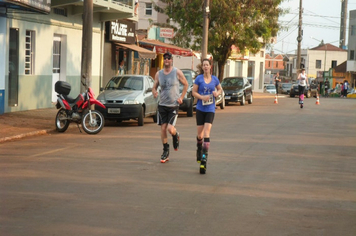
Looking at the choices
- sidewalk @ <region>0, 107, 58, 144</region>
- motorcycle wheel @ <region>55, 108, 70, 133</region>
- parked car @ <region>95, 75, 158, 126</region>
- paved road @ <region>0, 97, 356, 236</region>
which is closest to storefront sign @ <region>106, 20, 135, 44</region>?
sidewalk @ <region>0, 107, 58, 144</region>

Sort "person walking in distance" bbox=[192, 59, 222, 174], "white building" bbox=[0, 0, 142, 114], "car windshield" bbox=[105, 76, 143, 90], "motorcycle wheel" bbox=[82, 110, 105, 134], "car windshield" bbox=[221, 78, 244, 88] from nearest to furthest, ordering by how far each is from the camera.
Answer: "person walking in distance" bbox=[192, 59, 222, 174] → "motorcycle wheel" bbox=[82, 110, 105, 134] → "car windshield" bbox=[105, 76, 143, 90] → "white building" bbox=[0, 0, 142, 114] → "car windshield" bbox=[221, 78, 244, 88]

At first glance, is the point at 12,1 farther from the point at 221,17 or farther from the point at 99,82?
the point at 221,17

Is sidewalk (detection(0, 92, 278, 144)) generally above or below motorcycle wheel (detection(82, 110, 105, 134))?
below

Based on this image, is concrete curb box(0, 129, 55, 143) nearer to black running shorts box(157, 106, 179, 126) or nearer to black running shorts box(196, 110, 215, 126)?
black running shorts box(157, 106, 179, 126)

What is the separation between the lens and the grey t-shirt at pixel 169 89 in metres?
10.9

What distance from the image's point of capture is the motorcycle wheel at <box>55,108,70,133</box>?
15762 millimetres

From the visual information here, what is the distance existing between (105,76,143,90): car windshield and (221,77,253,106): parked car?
483 inches

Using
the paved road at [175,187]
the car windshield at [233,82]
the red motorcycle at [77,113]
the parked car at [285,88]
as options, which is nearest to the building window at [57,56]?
the red motorcycle at [77,113]

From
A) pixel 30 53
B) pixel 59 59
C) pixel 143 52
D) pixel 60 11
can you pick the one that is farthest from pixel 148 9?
pixel 30 53

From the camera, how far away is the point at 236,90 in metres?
31.5

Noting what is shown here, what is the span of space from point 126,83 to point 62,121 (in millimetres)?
3836

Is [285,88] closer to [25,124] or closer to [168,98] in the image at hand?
[25,124]

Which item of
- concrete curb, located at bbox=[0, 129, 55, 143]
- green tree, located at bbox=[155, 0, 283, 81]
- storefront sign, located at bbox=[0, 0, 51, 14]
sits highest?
green tree, located at bbox=[155, 0, 283, 81]

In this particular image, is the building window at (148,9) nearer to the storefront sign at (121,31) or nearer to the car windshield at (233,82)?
the car windshield at (233,82)
